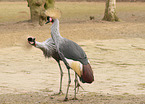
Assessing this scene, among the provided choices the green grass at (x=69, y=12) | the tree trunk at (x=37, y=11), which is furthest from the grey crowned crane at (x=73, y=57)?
the green grass at (x=69, y=12)

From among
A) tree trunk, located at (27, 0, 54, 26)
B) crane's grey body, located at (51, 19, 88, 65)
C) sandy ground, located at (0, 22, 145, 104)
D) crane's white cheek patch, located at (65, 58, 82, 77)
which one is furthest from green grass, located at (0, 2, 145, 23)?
crane's white cheek patch, located at (65, 58, 82, 77)

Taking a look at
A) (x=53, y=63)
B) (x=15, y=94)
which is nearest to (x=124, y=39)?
(x=53, y=63)

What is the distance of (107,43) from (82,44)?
0.87 metres

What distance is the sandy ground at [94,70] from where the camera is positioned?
17.5 feet

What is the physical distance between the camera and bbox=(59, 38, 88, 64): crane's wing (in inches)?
194

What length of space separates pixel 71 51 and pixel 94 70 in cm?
273

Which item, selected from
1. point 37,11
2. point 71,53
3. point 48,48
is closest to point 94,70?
point 48,48

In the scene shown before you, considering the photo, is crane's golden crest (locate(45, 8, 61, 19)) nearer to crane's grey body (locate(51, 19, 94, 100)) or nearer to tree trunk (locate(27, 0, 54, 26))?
crane's grey body (locate(51, 19, 94, 100))

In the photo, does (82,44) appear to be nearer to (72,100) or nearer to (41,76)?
(41,76)

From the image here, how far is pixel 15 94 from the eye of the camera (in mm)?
5637

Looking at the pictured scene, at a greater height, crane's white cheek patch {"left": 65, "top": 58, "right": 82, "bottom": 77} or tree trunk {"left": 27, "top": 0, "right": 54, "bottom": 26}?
crane's white cheek patch {"left": 65, "top": 58, "right": 82, "bottom": 77}

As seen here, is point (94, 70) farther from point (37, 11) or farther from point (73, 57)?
point (37, 11)

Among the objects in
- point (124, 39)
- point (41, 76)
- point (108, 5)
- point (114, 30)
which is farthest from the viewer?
point (108, 5)

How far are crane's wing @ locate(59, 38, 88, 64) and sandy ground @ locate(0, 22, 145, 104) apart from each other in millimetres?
523
